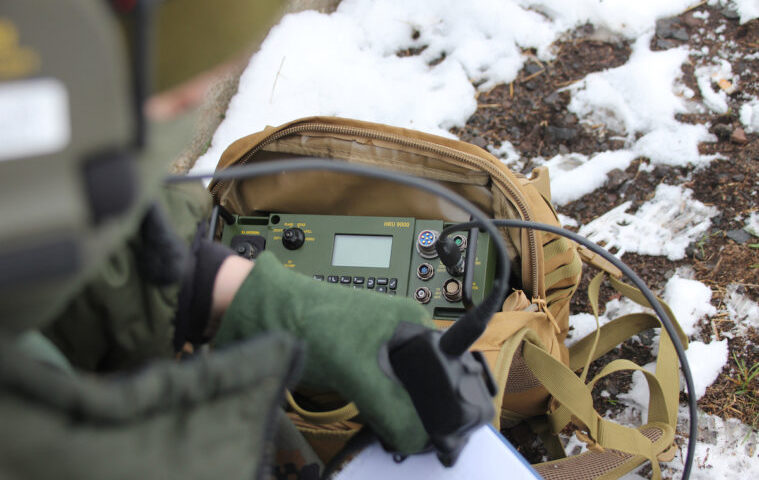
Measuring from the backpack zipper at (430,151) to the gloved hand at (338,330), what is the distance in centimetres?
43

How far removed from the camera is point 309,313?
94 centimetres

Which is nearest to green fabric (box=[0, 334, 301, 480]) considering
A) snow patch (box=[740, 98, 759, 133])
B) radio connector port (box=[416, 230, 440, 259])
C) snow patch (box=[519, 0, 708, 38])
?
radio connector port (box=[416, 230, 440, 259])

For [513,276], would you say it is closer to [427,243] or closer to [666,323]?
[427,243]

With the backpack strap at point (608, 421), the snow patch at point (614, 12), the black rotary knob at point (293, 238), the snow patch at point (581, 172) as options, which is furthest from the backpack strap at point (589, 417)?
the snow patch at point (614, 12)

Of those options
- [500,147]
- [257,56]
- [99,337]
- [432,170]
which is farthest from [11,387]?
[257,56]

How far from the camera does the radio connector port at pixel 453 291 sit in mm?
1327

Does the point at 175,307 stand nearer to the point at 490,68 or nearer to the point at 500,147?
the point at 500,147

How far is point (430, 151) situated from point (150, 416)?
890 mm

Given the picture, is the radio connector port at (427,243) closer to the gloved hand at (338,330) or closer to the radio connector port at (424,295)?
the radio connector port at (424,295)

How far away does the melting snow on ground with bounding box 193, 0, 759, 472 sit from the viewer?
1708mm

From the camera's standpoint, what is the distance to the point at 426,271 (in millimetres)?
1363

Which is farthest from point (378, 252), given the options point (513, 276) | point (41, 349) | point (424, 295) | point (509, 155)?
point (41, 349)

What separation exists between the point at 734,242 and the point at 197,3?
1.55 metres

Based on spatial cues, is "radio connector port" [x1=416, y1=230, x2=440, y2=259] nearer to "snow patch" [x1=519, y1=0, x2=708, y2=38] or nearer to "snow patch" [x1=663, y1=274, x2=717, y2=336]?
"snow patch" [x1=663, y1=274, x2=717, y2=336]
